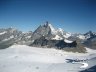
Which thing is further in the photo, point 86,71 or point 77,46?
point 77,46

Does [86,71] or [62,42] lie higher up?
[62,42]

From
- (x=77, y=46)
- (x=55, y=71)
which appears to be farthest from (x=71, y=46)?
(x=55, y=71)

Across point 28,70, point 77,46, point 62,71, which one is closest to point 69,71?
point 62,71

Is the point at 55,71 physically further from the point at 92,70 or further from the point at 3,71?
the point at 3,71

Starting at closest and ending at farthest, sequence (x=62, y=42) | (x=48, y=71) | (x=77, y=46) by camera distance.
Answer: (x=48, y=71) → (x=77, y=46) → (x=62, y=42)

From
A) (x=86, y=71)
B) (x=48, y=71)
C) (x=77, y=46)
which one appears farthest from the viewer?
(x=77, y=46)

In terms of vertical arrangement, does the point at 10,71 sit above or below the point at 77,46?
below

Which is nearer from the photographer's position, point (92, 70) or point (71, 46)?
point (92, 70)

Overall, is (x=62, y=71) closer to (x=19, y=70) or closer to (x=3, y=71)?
(x=19, y=70)

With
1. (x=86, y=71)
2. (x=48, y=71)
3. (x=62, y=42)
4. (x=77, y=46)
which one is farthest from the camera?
(x=62, y=42)
